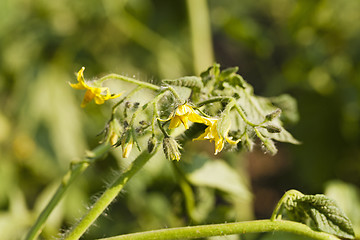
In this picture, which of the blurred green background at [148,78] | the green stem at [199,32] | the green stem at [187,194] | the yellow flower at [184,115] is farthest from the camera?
the green stem at [199,32]

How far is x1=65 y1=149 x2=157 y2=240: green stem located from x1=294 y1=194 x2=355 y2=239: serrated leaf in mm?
305

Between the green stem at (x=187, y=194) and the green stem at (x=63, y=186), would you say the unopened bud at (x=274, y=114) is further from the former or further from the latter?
the green stem at (x=187, y=194)

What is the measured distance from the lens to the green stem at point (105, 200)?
85cm

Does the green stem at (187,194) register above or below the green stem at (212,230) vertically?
below

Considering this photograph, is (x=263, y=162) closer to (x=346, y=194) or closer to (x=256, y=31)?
(x=256, y=31)

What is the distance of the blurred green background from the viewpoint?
74.6 inches

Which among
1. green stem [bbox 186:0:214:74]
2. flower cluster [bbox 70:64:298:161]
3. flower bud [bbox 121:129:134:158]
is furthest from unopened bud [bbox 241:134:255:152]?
green stem [bbox 186:0:214:74]

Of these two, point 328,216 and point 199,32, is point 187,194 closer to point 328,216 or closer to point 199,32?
point 328,216

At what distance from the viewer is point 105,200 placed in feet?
2.82

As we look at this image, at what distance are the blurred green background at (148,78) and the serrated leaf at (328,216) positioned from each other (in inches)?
25.0

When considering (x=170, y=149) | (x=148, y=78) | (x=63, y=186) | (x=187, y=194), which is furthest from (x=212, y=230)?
(x=148, y=78)

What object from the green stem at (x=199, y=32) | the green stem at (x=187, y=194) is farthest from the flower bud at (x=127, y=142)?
the green stem at (x=199, y=32)

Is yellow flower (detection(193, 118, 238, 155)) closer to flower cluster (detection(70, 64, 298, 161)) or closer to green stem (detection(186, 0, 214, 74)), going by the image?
flower cluster (detection(70, 64, 298, 161))

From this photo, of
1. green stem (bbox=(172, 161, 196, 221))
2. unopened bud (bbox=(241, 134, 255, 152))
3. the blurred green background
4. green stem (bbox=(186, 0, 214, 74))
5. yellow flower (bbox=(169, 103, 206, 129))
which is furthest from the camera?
green stem (bbox=(186, 0, 214, 74))
